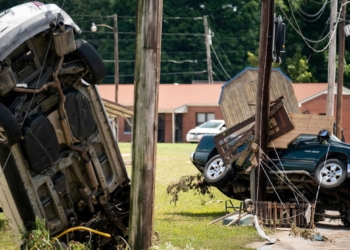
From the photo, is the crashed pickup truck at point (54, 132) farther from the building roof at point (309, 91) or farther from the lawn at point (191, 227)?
the building roof at point (309, 91)

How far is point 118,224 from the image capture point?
1373 cm

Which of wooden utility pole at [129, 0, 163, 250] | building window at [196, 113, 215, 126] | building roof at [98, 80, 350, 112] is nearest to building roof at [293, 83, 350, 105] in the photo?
building roof at [98, 80, 350, 112]

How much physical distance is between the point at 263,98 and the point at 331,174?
85.2 inches

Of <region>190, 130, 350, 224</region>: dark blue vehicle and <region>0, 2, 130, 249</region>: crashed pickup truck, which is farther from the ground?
<region>0, 2, 130, 249</region>: crashed pickup truck

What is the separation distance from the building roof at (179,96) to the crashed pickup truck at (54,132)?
49.7 meters

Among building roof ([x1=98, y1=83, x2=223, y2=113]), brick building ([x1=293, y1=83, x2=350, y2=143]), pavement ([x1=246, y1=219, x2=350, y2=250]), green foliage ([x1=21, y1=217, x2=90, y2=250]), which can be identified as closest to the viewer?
green foliage ([x1=21, y1=217, x2=90, y2=250])

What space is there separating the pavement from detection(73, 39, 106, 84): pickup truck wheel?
4.47 m

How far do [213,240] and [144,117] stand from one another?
4672mm

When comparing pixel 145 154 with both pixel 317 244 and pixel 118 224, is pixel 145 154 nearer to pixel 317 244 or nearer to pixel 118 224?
pixel 118 224

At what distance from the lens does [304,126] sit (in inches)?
796

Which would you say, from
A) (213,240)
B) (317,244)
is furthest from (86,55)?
(317,244)

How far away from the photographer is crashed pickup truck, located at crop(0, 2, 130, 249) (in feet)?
39.9

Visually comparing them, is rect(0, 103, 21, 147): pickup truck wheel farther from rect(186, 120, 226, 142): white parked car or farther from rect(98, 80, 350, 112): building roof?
rect(98, 80, 350, 112): building roof

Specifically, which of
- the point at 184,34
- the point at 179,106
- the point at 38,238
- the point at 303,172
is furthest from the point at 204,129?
the point at 38,238
